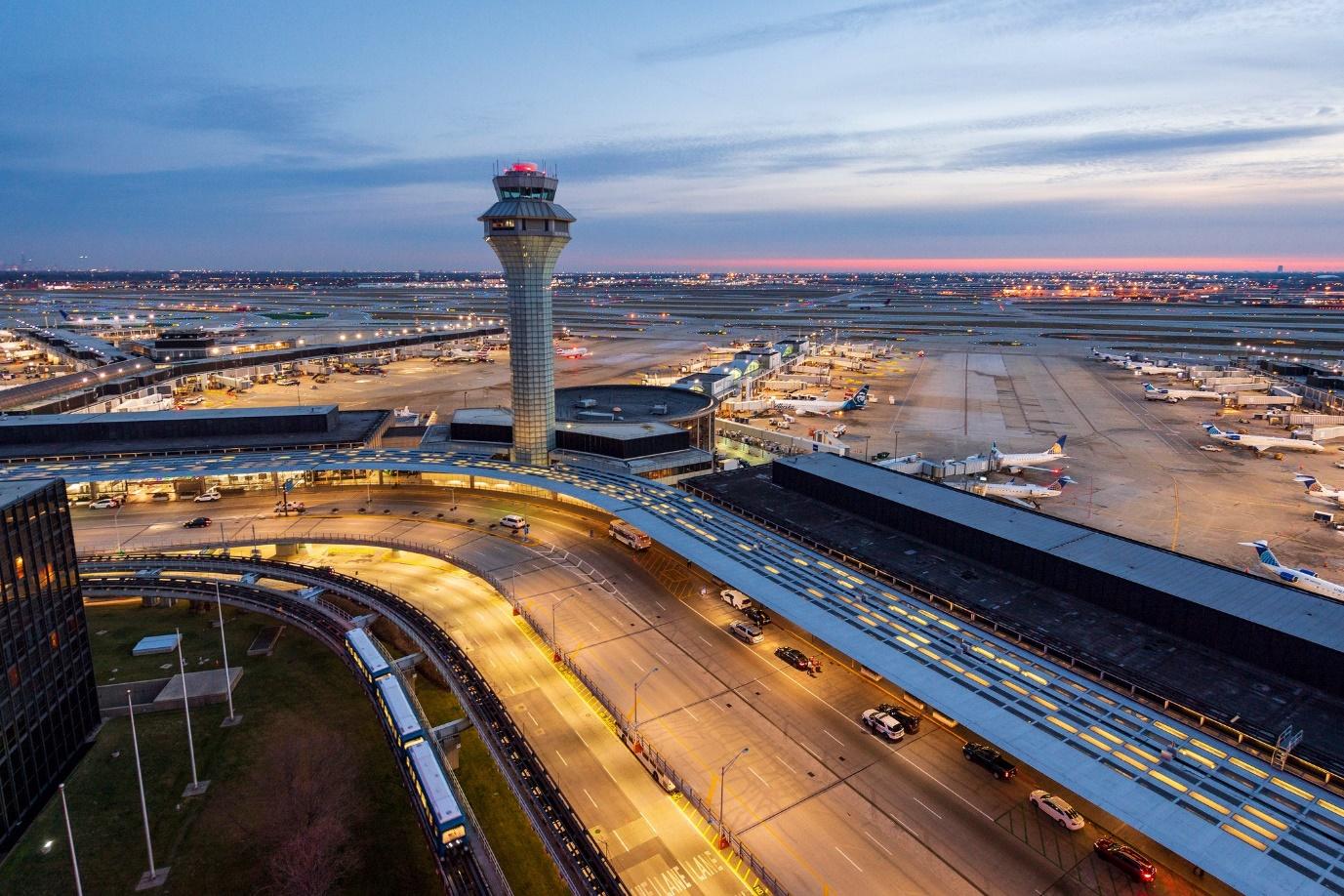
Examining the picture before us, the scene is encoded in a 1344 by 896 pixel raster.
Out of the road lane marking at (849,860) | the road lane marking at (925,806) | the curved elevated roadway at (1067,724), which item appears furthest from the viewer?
the road lane marking at (925,806)

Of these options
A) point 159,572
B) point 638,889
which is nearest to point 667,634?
point 638,889

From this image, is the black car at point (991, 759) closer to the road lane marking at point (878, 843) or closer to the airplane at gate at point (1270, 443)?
the road lane marking at point (878, 843)

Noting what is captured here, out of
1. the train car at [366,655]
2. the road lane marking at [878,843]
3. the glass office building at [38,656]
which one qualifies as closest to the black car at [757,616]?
the road lane marking at [878,843]

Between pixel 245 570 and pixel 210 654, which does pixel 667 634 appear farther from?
pixel 245 570

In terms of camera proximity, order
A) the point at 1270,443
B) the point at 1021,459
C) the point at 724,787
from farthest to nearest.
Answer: the point at 1270,443, the point at 1021,459, the point at 724,787

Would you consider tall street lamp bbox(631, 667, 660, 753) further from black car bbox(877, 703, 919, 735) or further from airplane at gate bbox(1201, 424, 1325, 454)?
airplane at gate bbox(1201, 424, 1325, 454)

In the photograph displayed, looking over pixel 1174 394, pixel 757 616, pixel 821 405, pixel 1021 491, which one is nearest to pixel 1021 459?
pixel 1021 491

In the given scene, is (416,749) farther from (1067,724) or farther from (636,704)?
(1067,724)

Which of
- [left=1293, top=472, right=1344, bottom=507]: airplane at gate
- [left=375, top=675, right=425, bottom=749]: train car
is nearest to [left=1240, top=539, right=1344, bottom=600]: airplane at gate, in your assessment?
[left=1293, top=472, right=1344, bottom=507]: airplane at gate
